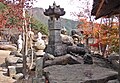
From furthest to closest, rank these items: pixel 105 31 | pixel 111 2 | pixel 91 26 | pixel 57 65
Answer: pixel 91 26, pixel 105 31, pixel 57 65, pixel 111 2

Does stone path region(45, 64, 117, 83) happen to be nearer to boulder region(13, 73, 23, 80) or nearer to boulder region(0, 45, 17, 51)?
boulder region(13, 73, 23, 80)

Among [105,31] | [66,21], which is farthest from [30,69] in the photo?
[66,21]

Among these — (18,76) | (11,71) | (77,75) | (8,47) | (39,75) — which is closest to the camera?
(77,75)

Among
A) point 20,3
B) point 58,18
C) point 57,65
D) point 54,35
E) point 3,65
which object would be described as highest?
point 20,3

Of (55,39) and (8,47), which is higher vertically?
(55,39)

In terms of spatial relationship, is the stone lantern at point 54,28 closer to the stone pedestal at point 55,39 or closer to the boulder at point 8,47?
the stone pedestal at point 55,39

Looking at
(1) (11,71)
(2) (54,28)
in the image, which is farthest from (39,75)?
(1) (11,71)

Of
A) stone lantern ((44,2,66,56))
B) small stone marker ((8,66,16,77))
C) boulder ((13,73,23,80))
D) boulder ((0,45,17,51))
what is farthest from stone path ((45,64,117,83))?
boulder ((0,45,17,51))

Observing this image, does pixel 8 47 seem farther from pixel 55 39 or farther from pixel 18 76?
pixel 55 39

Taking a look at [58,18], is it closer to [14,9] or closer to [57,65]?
[14,9]

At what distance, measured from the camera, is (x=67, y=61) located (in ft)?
37.6

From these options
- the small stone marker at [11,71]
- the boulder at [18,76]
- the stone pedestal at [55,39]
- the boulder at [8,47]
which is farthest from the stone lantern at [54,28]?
the boulder at [8,47]

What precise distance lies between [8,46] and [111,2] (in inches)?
1011

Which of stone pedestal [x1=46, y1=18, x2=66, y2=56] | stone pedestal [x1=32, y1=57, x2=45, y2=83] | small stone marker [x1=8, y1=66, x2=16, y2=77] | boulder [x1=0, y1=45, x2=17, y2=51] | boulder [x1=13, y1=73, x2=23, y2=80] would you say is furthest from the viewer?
boulder [x1=0, y1=45, x2=17, y2=51]
